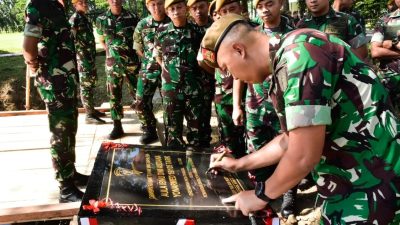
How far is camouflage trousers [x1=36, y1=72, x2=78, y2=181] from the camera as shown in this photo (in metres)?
3.04

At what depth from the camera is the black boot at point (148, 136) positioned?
15.4 feet

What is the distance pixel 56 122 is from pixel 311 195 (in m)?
2.45

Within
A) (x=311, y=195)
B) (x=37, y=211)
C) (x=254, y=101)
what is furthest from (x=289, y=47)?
(x=311, y=195)

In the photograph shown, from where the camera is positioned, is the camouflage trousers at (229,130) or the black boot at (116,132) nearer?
the camouflage trousers at (229,130)

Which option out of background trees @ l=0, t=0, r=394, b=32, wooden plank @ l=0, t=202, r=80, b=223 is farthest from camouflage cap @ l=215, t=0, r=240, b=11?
wooden plank @ l=0, t=202, r=80, b=223

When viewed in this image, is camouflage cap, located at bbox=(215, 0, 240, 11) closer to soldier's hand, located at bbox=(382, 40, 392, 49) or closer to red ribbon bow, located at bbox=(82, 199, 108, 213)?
soldier's hand, located at bbox=(382, 40, 392, 49)

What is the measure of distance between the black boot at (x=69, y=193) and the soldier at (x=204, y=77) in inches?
60.3

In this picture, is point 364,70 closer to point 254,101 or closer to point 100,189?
point 100,189

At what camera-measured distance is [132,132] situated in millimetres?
5133

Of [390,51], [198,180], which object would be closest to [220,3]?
[390,51]

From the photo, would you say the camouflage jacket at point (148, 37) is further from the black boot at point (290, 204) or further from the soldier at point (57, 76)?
the black boot at point (290, 204)

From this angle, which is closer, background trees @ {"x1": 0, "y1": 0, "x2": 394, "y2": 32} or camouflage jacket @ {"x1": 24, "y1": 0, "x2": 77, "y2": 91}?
camouflage jacket @ {"x1": 24, "y1": 0, "x2": 77, "y2": 91}

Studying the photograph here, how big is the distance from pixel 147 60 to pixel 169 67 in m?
0.71

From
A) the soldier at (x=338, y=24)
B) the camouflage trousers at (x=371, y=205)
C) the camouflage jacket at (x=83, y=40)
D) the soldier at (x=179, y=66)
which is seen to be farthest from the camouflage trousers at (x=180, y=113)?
the camouflage trousers at (x=371, y=205)
